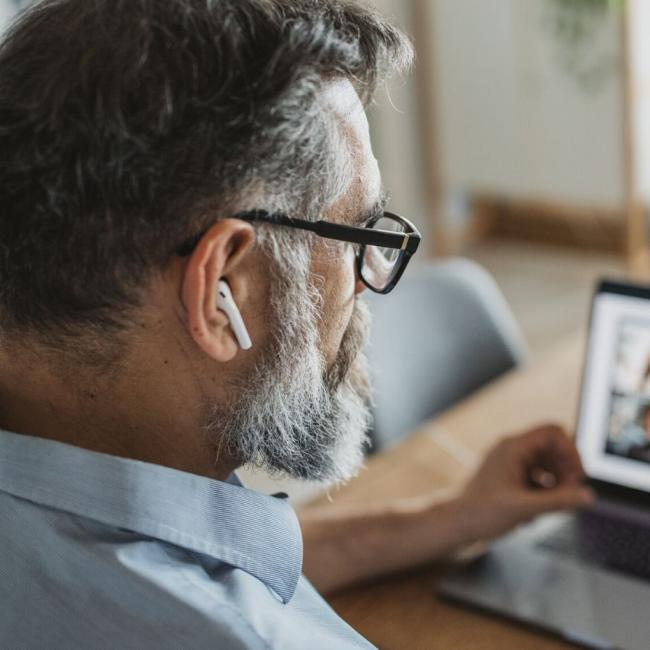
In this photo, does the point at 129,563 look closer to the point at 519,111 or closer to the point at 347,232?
the point at 347,232

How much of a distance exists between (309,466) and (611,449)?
55cm

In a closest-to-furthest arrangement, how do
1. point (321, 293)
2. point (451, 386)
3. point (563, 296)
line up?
point (321, 293)
point (451, 386)
point (563, 296)

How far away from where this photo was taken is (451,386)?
1.93m

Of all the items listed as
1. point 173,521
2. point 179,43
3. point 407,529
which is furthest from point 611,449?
point 179,43

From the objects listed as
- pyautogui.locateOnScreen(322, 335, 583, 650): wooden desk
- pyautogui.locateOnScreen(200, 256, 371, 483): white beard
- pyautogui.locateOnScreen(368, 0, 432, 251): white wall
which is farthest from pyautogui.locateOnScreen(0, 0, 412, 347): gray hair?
pyautogui.locateOnScreen(368, 0, 432, 251): white wall

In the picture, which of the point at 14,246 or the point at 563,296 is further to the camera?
the point at 563,296

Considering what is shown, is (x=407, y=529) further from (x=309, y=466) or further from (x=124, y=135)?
(x=124, y=135)

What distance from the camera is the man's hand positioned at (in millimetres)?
1293

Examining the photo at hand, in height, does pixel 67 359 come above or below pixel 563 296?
above

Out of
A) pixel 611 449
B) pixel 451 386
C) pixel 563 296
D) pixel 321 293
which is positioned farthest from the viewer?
pixel 563 296

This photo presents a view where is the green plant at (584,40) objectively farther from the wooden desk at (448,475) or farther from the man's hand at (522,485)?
the man's hand at (522,485)

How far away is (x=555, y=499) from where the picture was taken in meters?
1.30

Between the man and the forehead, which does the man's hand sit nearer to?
the man

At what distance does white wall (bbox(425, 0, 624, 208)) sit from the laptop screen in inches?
99.3
